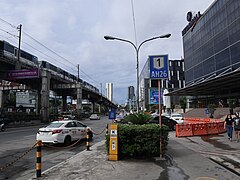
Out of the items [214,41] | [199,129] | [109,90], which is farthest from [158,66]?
[109,90]

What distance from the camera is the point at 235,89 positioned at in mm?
58844

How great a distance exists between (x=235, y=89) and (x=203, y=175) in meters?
59.5

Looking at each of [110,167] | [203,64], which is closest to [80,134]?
[110,167]

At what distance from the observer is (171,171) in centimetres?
670

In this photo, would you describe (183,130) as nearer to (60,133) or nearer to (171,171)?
(60,133)

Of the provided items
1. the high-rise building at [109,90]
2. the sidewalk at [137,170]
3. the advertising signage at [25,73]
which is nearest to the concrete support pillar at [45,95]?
the advertising signage at [25,73]

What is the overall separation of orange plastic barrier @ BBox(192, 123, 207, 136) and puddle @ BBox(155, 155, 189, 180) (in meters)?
10.1

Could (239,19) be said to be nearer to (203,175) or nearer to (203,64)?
(203,64)

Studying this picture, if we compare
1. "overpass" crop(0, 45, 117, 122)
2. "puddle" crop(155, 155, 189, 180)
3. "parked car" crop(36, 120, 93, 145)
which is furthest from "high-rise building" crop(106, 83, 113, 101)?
"puddle" crop(155, 155, 189, 180)

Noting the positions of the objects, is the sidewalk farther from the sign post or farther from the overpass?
the overpass

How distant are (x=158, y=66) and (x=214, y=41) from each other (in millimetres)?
60050

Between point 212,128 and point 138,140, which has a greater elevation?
point 138,140

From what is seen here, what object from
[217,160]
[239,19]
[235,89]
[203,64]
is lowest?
[217,160]

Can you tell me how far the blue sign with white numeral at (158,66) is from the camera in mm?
9219
